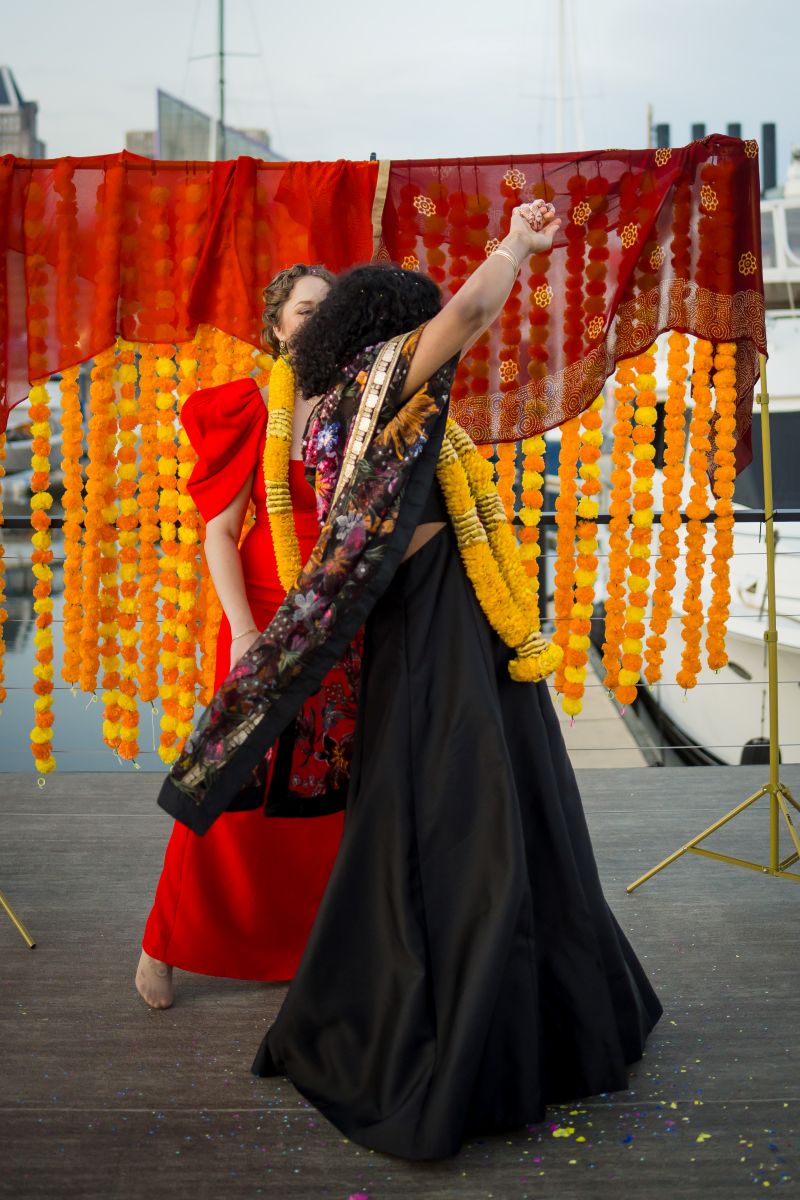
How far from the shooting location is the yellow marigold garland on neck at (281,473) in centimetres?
216

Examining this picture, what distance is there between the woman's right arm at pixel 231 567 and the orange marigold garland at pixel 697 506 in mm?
1280

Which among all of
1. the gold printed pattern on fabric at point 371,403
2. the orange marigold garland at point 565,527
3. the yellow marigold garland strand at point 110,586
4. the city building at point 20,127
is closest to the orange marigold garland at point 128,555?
the yellow marigold garland strand at point 110,586

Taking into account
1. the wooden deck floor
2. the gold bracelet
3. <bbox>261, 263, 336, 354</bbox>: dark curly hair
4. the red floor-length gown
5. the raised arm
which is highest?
<bbox>261, 263, 336, 354</bbox>: dark curly hair

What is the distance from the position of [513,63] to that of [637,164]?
9.74m

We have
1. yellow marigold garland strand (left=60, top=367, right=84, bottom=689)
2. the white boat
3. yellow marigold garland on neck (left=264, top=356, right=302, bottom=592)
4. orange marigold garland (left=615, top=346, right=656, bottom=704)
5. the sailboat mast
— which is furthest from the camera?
the sailboat mast

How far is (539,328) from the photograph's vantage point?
9.65ft

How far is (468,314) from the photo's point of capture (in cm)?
173

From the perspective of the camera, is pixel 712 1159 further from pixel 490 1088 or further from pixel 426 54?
pixel 426 54

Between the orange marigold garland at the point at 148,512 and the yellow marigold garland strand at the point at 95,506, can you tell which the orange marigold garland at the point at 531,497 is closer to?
the orange marigold garland at the point at 148,512

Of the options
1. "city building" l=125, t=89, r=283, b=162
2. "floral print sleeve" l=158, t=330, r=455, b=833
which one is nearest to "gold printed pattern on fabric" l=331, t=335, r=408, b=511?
"floral print sleeve" l=158, t=330, r=455, b=833

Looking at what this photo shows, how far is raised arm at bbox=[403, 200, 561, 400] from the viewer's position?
1731 millimetres

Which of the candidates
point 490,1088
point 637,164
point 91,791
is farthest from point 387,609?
point 91,791

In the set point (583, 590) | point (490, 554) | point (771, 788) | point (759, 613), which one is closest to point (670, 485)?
point (583, 590)

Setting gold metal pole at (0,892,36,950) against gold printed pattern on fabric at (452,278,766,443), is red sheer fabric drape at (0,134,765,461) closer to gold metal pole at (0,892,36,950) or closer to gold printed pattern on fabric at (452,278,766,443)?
gold printed pattern on fabric at (452,278,766,443)
